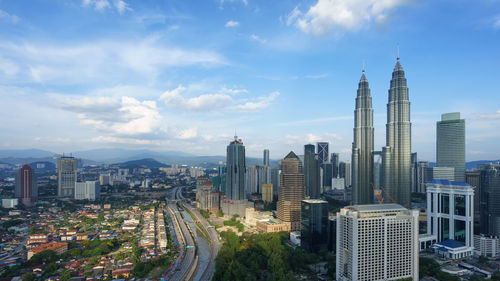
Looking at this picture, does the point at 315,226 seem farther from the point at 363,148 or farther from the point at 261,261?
the point at 363,148

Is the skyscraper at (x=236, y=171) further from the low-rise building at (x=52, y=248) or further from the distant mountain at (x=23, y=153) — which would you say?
the distant mountain at (x=23, y=153)

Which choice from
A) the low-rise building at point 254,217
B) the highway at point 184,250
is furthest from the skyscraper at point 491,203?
the highway at point 184,250

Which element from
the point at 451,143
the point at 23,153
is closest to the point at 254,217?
the point at 451,143

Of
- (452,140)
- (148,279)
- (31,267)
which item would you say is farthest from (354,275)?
(452,140)

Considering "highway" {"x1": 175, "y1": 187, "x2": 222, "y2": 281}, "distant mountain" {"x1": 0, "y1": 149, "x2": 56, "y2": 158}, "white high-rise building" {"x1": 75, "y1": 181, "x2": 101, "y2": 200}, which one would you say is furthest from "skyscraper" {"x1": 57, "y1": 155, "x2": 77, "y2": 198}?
"distant mountain" {"x1": 0, "y1": 149, "x2": 56, "y2": 158}

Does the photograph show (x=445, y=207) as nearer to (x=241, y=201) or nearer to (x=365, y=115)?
(x=365, y=115)

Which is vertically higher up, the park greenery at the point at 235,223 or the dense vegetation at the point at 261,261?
the dense vegetation at the point at 261,261

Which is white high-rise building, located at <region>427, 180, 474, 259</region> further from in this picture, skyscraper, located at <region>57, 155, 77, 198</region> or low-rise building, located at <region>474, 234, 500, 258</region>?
skyscraper, located at <region>57, 155, 77, 198</region>
